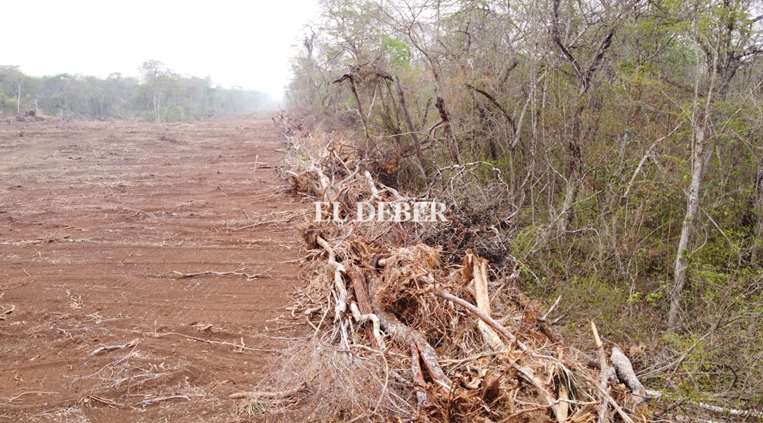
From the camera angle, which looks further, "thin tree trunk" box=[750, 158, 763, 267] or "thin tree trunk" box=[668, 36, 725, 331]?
"thin tree trunk" box=[750, 158, 763, 267]

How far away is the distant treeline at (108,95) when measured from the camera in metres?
22.3

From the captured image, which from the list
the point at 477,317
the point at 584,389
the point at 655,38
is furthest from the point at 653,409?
the point at 655,38

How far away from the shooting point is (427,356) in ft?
8.54

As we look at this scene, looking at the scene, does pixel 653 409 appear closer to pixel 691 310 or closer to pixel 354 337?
pixel 354 337

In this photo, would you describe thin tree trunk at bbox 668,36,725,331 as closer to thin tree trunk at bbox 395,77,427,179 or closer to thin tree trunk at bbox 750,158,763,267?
thin tree trunk at bbox 750,158,763,267

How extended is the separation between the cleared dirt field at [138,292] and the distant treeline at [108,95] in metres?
Result: 17.3

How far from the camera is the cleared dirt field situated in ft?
8.58

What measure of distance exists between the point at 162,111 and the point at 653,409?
30454 millimetres

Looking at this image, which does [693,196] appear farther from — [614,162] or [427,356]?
[427,356]

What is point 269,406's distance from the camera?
8.25 feet

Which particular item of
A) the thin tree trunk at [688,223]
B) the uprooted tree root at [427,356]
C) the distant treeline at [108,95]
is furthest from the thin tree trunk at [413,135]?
the distant treeline at [108,95]

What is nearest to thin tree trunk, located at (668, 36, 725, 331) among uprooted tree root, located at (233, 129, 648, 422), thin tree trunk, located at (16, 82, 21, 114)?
uprooted tree root, located at (233, 129, 648, 422)

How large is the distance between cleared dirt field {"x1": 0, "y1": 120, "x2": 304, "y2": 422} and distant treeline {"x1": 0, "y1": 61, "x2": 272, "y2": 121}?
56.7 feet

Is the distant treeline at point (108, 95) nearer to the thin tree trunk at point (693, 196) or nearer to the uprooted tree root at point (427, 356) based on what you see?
the uprooted tree root at point (427, 356)
